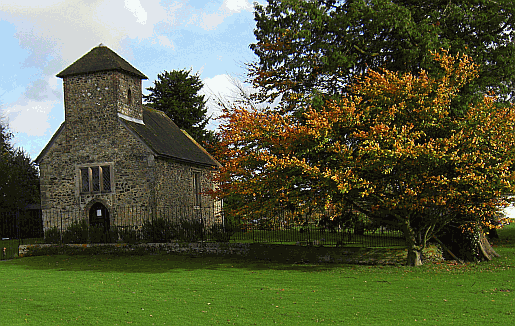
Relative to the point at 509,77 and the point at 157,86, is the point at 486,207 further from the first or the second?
the point at 157,86

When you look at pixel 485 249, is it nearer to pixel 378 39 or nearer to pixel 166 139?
pixel 378 39

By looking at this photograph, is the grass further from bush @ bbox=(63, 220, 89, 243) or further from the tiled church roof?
the tiled church roof

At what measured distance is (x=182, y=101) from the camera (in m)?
44.9

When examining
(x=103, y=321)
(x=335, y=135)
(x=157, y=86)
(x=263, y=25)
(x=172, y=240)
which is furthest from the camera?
(x=157, y=86)

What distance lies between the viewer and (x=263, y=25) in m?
18.8

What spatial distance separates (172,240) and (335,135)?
9564 mm

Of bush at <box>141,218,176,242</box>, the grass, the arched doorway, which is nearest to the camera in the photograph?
the grass

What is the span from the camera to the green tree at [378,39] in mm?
16078

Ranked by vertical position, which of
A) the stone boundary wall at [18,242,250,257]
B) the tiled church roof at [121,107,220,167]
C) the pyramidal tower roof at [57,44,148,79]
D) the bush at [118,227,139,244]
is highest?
the pyramidal tower roof at [57,44,148,79]

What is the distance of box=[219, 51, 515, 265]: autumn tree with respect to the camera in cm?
1286

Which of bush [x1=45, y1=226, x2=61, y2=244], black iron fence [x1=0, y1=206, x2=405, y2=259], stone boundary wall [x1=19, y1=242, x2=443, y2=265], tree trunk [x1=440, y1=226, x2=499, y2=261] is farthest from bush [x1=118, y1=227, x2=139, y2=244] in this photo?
tree trunk [x1=440, y1=226, x2=499, y2=261]

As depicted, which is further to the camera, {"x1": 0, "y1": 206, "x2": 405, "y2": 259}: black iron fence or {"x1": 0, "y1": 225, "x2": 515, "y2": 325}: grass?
{"x1": 0, "y1": 206, "x2": 405, "y2": 259}: black iron fence

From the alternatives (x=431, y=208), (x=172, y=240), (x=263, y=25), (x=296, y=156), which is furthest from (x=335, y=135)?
(x=172, y=240)

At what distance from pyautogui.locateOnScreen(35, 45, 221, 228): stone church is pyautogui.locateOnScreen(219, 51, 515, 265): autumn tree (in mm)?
10959
